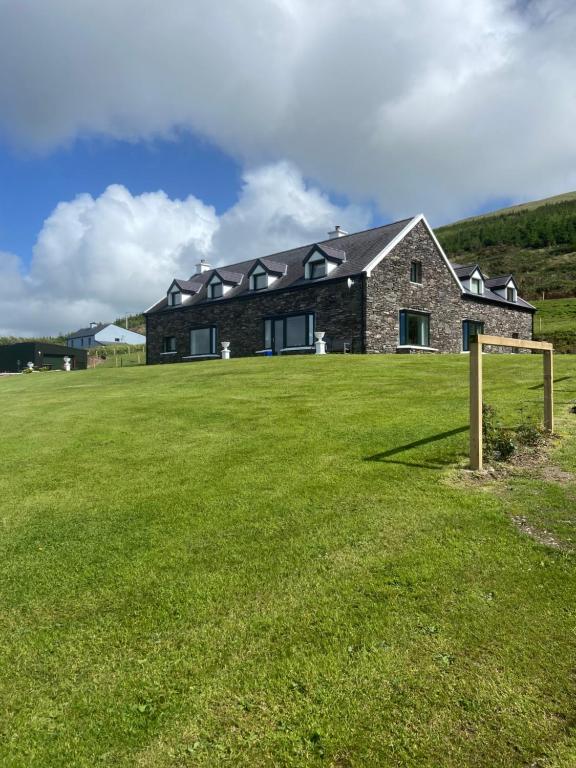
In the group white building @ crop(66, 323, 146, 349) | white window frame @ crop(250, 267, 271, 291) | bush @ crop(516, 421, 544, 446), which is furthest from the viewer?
white building @ crop(66, 323, 146, 349)

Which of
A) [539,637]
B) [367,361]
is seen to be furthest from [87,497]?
[367,361]

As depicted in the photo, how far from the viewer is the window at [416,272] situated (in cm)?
2919

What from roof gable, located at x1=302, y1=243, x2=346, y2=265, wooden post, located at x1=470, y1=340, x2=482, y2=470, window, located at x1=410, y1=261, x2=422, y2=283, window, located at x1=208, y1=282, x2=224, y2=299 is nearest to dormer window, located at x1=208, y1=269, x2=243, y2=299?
window, located at x1=208, y1=282, x2=224, y2=299

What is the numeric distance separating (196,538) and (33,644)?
1.79m

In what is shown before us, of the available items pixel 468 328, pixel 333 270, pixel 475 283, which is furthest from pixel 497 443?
pixel 475 283

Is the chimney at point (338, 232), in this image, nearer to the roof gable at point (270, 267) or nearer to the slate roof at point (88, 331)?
the roof gable at point (270, 267)

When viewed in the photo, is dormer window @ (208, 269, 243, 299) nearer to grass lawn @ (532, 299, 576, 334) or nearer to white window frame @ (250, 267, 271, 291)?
white window frame @ (250, 267, 271, 291)

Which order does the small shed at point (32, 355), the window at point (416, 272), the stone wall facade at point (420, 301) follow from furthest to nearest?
the small shed at point (32, 355), the window at point (416, 272), the stone wall facade at point (420, 301)

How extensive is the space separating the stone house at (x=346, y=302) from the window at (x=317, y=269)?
6 centimetres

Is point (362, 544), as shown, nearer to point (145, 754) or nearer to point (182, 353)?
point (145, 754)

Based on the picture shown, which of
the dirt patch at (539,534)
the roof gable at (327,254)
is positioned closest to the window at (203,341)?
the roof gable at (327,254)

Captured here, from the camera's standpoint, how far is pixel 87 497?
6.61 meters

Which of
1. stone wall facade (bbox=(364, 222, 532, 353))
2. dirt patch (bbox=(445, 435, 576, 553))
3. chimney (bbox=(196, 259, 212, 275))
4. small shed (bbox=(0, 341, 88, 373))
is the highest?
Answer: chimney (bbox=(196, 259, 212, 275))

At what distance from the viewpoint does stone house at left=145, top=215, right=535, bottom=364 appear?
88.6ft
